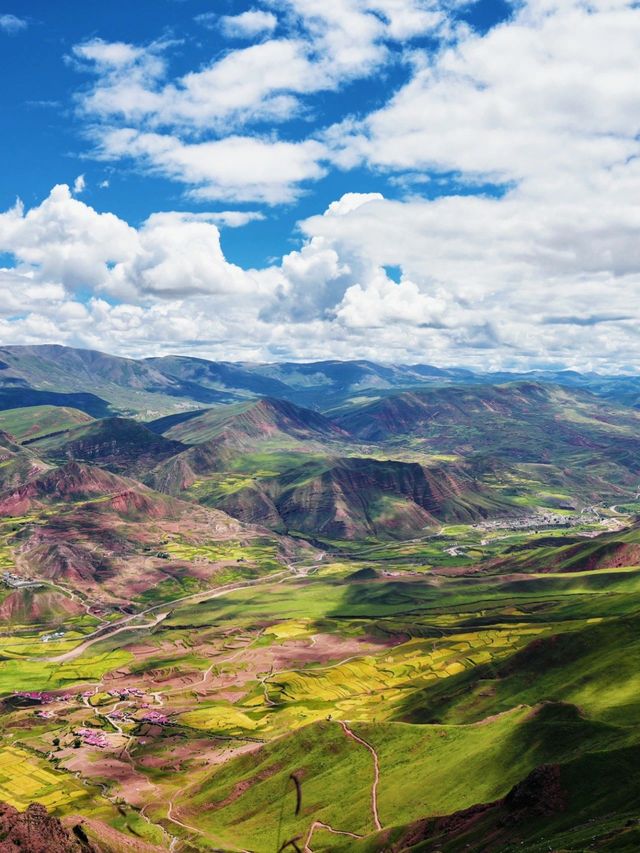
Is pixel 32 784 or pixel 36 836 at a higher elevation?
pixel 36 836

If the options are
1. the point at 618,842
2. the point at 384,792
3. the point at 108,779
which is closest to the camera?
the point at 618,842

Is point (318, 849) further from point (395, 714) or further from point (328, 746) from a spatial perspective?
point (395, 714)

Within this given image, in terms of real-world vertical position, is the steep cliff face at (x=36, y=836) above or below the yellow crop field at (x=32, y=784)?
above

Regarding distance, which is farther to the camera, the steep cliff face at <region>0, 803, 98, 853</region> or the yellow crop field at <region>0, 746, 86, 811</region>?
the yellow crop field at <region>0, 746, 86, 811</region>

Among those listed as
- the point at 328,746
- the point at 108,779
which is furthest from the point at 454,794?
the point at 108,779

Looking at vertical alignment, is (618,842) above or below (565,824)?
above

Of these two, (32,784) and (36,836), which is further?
(32,784)

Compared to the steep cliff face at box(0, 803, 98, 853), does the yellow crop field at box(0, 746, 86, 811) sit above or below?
below

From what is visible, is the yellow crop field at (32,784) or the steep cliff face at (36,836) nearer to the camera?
the steep cliff face at (36,836)
